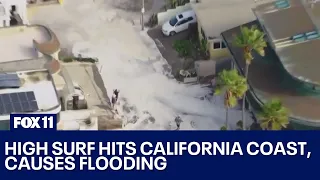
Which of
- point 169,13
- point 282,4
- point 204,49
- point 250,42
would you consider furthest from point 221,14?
point 250,42

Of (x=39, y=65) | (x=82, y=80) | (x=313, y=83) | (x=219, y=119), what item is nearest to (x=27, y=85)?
(x=39, y=65)

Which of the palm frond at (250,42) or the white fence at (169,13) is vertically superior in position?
the white fence at (169,13)

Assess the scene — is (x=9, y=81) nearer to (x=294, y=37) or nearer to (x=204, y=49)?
(x=204, y=49)

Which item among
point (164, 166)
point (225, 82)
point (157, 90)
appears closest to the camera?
point (164, 166)

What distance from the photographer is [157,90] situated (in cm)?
5775

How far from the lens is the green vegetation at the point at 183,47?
2405 inches

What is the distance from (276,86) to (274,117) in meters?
5.11

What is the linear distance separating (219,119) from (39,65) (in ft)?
36.4

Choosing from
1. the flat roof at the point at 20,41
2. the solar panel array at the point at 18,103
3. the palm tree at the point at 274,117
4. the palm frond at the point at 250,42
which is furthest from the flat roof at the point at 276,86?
the solar panel array at the point at 18,103

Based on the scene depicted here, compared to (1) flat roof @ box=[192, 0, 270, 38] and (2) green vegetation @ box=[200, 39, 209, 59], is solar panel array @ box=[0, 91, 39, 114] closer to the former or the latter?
(2) green vegetation @ box=[200, 39, 209, 59]

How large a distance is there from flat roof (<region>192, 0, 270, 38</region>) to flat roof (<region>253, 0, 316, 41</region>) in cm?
355

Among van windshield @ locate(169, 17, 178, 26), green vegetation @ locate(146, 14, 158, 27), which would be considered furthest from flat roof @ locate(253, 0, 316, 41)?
green vegetation @ locate(146, 14, 158, 27)

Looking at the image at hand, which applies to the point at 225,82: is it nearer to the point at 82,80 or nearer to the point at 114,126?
the point at 114,126

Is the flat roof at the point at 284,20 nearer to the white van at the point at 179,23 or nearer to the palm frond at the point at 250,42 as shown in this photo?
the palm frond at the point at 250,42
